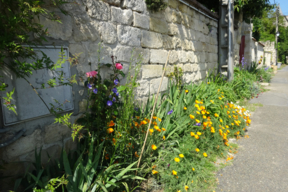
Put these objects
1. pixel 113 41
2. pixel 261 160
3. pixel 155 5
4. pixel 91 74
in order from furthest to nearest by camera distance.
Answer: pixel 155 5, pixel 261 160, pixel 113 41, pixel 91 74

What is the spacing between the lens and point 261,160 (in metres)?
2.95

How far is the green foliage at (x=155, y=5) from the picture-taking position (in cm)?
332

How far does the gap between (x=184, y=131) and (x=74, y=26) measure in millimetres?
1909

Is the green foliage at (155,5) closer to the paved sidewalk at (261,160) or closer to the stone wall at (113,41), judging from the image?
the stone wall at (113,41)

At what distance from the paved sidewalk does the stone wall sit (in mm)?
1579

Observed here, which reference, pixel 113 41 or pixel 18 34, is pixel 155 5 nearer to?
pixel 113 41

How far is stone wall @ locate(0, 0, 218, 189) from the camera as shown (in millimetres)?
1991

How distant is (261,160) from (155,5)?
269 centimetres

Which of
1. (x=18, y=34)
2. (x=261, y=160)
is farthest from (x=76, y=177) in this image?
(x=261, y=160)

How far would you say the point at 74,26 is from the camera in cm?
225

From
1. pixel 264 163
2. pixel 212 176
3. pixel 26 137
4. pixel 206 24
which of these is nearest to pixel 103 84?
pixel 26 137

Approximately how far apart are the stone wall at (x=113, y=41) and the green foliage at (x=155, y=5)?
0.08 meters

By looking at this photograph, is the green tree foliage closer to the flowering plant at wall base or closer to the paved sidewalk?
the flowering plant at wall base

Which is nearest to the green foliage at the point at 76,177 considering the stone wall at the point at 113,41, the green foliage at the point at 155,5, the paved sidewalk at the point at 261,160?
the stone wall at the point at 113,41
